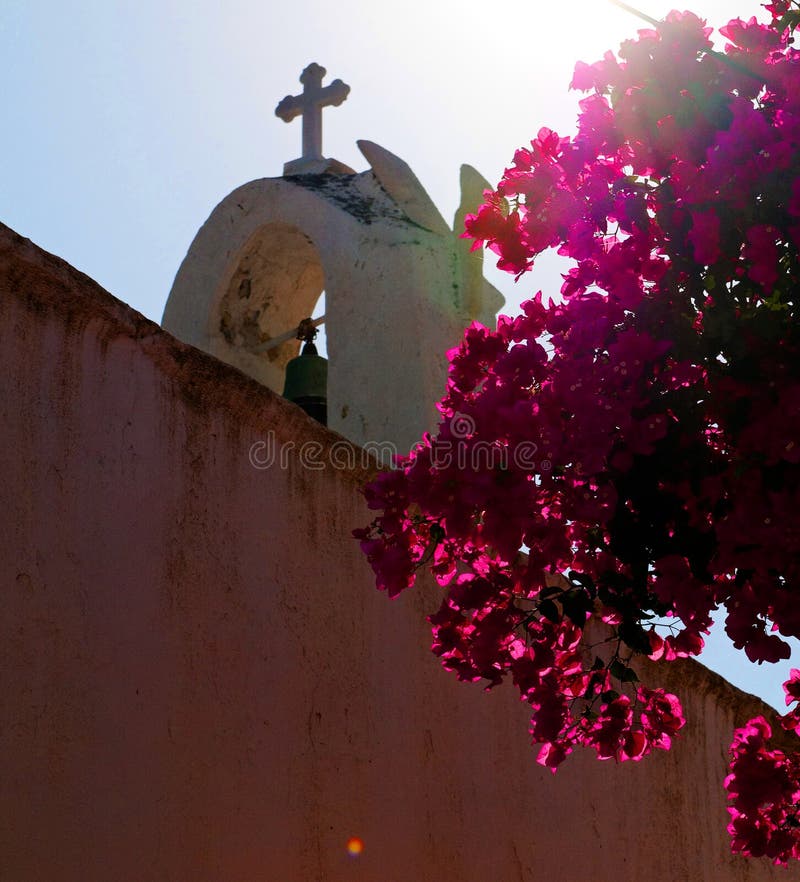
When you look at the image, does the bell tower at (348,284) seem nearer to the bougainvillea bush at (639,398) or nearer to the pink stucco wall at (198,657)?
the pink stucco wall at (198,657)

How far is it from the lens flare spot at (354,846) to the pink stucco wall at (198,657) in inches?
0.8

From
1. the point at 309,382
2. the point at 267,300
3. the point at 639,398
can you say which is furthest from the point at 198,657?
the point at 267,300

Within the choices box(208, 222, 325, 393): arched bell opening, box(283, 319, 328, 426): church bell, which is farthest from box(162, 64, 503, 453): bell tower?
box(283, 319, 328, 426): church bell

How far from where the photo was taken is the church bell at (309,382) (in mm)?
5887

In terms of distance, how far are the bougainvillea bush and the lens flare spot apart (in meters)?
0.85

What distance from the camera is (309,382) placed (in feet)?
19.4

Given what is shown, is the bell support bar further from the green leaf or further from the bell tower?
the green leaf

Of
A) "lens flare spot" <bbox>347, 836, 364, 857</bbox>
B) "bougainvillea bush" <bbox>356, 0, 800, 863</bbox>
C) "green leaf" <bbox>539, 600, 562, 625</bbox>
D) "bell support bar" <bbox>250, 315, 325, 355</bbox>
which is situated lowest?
"lens flare spot" <bbox>347, 836, 364, 857</bbox>

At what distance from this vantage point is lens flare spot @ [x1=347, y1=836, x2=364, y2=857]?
10.8 ft

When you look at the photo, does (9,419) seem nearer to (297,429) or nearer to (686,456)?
(297,429)

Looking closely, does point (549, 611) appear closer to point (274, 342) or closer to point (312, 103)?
point (274, 342)

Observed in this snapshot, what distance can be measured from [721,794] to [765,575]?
3.32 meters

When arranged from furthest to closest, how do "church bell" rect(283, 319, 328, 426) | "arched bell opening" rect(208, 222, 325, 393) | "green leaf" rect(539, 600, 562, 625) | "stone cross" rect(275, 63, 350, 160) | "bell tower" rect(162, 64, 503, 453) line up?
→ "stone cross" rect(275, 63, 350, 160), "arched bell opening" rect(208, 222, 325, 393), "church bell" rect(283, 319, 328, 426), "bell tower" rect(162, 64, 503, 453), "green leaf" rect(539, 600, 562, 625)

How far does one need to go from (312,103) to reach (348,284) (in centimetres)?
162
